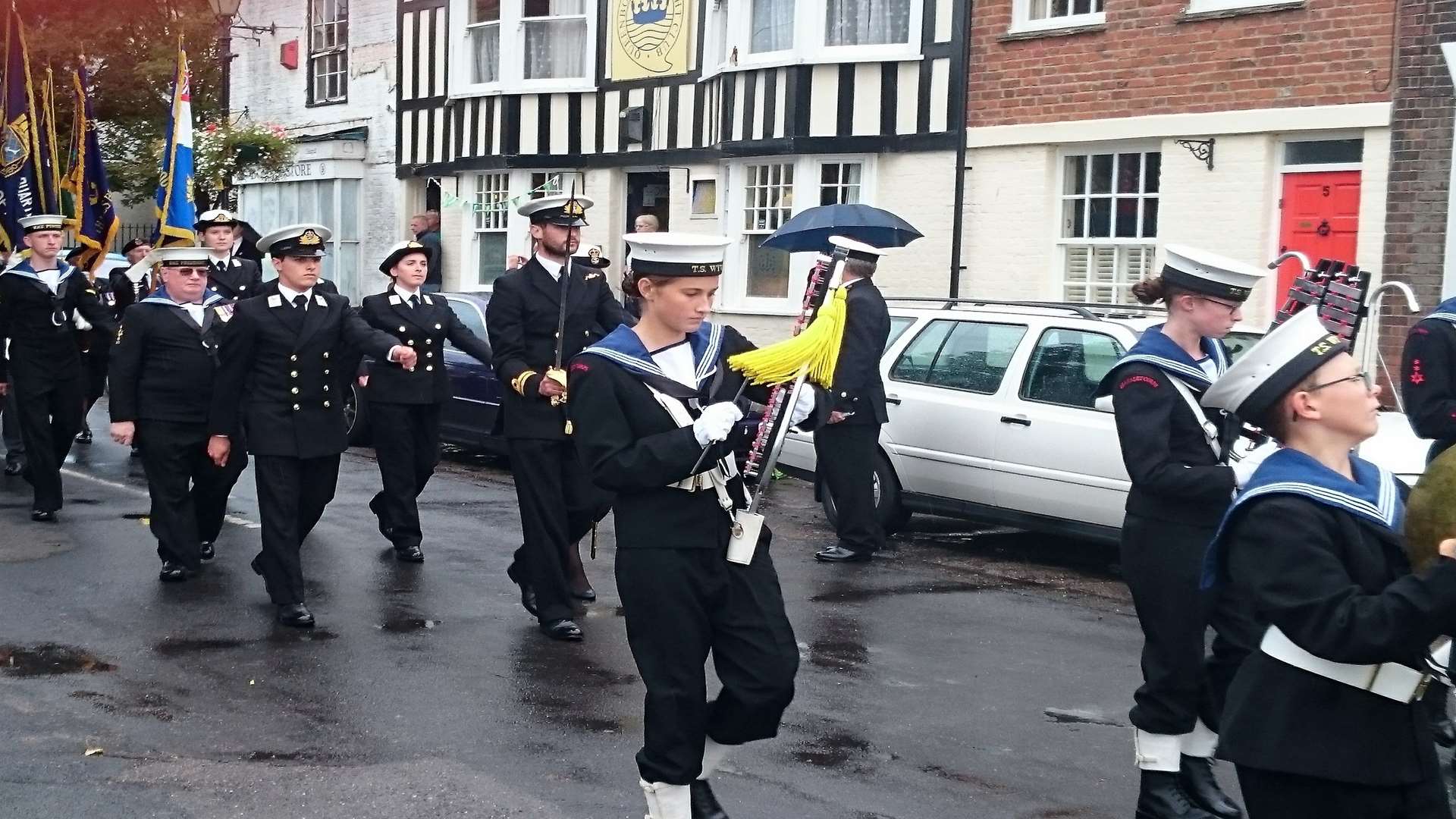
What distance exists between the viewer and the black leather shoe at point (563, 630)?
26.2ft

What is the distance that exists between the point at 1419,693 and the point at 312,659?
5.17 metres

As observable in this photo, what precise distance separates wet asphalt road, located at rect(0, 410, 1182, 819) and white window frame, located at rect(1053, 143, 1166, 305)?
631 cm

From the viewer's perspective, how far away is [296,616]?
8.20 metres

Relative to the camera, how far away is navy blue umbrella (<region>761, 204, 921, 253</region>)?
1235 cm

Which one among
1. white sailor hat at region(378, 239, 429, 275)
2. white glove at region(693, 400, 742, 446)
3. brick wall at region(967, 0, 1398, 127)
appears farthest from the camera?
brick wall at region(967, 0, 1398, 127)

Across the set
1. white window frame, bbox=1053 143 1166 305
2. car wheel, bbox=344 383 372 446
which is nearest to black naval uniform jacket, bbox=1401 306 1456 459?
white window frame, bbox=1053 143 1166 305

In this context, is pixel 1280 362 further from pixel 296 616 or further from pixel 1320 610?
pixel 296 616

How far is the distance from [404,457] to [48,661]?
3.08 meters

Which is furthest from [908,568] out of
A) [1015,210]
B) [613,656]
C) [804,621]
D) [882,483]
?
[1015,210]

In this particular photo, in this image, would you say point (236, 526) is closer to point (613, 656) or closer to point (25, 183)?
point (613, 656)

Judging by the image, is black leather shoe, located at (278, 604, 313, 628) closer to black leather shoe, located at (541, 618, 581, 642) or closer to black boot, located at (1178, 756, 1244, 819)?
black leather shoe, located at (541, 618, 581, 642)

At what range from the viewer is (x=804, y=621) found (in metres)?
8.56

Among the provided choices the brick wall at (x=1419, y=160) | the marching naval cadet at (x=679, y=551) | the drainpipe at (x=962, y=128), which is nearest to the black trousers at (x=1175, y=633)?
the marching naval cadet at (x=679, y=551)

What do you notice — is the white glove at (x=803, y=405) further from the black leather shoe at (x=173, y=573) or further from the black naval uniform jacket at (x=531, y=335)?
the black leather shoe at (x=173, y=573)
